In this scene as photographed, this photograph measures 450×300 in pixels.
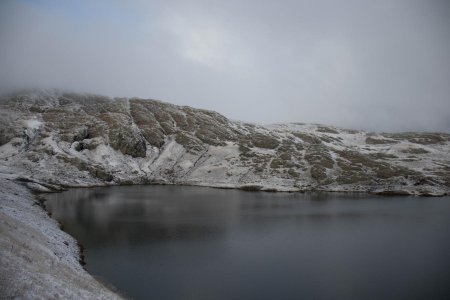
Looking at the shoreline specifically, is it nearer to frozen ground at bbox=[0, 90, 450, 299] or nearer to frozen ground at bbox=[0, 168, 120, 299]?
frozen ground at bbox=[0, 168, 120, 299]

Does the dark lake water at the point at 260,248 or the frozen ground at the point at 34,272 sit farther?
the dark lake water at the point at 260,248

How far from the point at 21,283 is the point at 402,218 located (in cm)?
7810

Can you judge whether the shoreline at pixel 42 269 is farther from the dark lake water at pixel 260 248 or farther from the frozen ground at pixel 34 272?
the dark lake water at pixel 260 248

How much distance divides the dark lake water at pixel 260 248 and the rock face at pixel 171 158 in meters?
40.0

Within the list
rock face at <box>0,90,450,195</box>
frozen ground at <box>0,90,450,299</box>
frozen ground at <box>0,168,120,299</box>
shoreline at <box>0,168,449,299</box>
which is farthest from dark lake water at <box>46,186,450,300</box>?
rock face at <box>0,90,450,195</box>

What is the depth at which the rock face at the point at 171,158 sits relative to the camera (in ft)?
443

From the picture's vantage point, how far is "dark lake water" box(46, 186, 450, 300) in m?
37.9

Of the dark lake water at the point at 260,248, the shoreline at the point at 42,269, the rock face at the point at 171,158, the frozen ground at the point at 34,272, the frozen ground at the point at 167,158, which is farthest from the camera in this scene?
the rock face at the point at 171,158

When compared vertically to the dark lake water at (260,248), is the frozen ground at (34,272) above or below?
above

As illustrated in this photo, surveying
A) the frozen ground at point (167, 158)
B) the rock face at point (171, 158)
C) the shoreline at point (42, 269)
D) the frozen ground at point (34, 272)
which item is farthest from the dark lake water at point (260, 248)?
the rock face at point (171, 158)

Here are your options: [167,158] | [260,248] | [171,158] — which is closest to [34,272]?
[260,248]

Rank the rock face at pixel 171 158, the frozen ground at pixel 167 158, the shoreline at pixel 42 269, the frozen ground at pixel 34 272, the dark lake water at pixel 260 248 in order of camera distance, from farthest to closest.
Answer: the rock face at pixel 171 158, the frozen ground at pixel 167 158, the dark lake water at pixel 260 248, the shoreline at pixel 42 269, the frozen ground at pixel 34 272

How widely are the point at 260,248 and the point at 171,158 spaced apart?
114086mm

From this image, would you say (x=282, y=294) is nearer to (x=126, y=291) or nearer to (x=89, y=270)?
(x=126, y=291)
